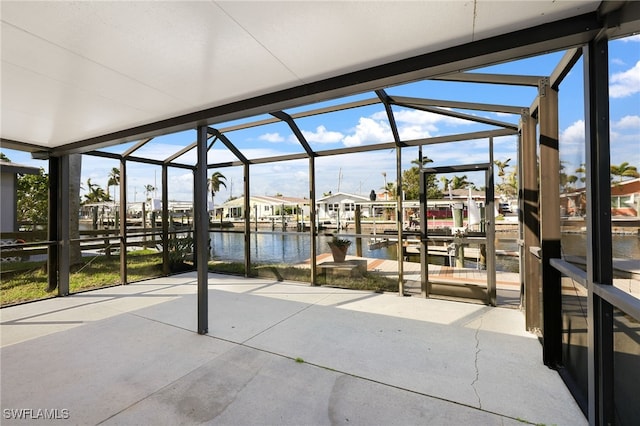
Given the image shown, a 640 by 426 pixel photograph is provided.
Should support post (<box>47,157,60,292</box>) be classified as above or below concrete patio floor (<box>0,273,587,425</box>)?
above

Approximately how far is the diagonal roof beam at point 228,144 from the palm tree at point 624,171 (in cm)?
490

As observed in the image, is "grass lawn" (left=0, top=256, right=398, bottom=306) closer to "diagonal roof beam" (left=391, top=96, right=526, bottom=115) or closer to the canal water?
the canal water

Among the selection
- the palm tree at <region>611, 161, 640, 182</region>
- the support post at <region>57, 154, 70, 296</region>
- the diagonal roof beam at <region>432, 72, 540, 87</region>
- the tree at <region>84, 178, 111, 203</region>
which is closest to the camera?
the palm tree at <region>611, 161, 640, 182</region>

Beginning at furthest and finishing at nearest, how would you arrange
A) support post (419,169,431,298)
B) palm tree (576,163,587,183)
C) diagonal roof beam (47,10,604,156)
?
support post (419,169,431,298) → palm tree (576,163,587,183) → diagonal roof beam (47,10,604,156)

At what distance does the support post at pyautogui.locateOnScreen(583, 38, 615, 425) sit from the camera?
142cm

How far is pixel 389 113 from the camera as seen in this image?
377 cm

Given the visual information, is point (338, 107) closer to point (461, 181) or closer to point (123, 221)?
point (461, 181)

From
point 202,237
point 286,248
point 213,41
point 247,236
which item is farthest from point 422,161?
point 247,236

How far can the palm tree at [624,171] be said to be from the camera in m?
1.26

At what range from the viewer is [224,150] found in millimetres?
5461

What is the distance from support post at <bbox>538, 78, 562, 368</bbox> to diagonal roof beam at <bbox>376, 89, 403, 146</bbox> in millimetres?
1613

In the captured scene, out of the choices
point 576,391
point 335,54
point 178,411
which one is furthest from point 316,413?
point 335,54

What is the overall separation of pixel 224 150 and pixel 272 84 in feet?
11.0

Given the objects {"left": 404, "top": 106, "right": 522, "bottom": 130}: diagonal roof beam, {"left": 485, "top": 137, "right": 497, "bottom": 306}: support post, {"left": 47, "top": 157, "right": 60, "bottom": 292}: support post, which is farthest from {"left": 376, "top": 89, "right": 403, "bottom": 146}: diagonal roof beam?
{"left": 47, "top": 157, "right": 60, "bottom": 292}: support post
